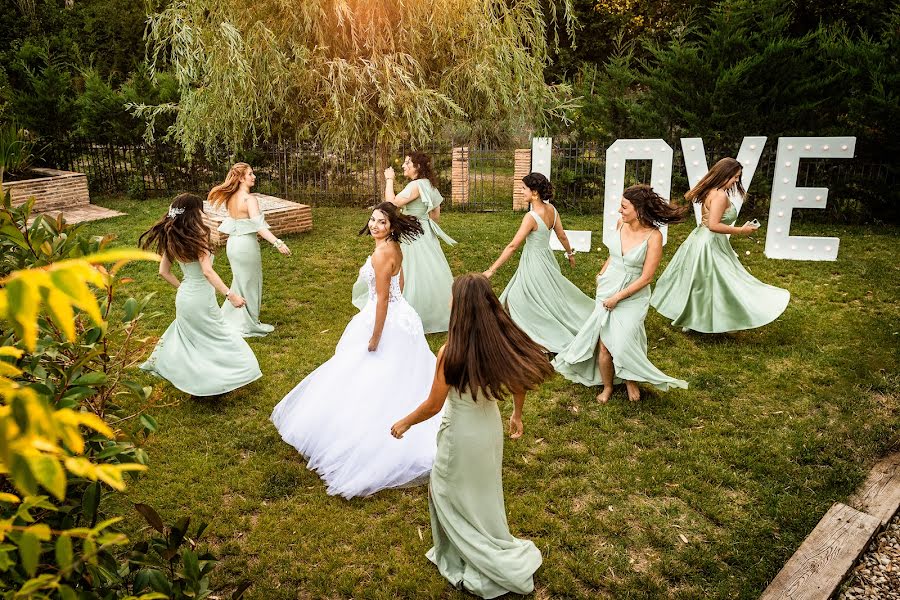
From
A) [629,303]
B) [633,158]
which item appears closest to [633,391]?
[629,303]

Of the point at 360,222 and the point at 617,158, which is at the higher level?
the point at 617,158

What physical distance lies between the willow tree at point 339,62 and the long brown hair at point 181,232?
5.08 metres

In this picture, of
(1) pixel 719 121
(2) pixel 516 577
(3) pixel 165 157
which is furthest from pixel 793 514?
(3) pixel 165 157

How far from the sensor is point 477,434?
3.82m

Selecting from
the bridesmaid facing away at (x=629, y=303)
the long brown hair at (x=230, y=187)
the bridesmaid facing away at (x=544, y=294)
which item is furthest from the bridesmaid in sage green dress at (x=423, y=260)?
the bridesmaid facing away at (x=629, y=303)

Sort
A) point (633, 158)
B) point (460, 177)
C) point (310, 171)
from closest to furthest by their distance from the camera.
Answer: point (633, 158)
point (460, 177)
point (310, 171)

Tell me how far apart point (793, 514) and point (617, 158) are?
646 centimetres

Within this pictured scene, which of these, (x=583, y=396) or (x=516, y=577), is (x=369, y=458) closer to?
(x=516, y=577)

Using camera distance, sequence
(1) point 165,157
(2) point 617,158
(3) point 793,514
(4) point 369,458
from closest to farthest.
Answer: (3) point 793,514 → (4) point 369,458 → (2) point 617,158 → (1) point 165,157

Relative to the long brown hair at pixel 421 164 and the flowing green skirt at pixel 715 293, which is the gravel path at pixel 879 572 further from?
the long brown hair at pixel 421 164

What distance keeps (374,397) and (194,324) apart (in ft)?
7.23

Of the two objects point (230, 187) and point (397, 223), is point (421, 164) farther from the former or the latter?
point (397, 223)

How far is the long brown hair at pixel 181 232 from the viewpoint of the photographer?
5969 millimetres

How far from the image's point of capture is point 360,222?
45.7ft
